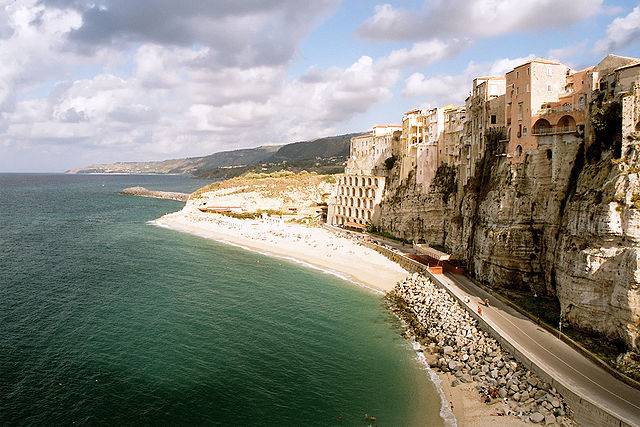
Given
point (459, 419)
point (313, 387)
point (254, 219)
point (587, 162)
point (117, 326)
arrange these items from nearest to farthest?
point (459, 419), point (313, 387), point (587, 162), point (117, 326), point (254, 219)

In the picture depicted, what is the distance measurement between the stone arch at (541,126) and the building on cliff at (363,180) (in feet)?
139

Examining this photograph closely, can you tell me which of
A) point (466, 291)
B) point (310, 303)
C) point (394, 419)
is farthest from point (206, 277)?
point (394, 419)

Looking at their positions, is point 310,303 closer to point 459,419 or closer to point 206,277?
point 206,277

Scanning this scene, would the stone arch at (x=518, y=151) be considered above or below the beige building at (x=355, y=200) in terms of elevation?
above

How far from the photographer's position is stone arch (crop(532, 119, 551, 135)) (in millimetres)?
42609

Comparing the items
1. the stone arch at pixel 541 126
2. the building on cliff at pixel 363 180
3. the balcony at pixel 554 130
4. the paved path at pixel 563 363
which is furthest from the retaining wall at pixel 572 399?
the building on cliff at pixel 363 180

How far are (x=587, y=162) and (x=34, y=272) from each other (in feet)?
203

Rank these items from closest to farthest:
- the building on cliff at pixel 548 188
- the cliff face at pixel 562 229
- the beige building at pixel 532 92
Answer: the cliff face at pixel 562 229 < the building on cliff at pixel 548 188 < the beige building at pixel 532 92

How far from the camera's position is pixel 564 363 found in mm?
29344

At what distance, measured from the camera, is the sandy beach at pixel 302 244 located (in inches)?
2335

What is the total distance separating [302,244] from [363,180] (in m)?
20.9

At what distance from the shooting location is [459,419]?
87.7 feet

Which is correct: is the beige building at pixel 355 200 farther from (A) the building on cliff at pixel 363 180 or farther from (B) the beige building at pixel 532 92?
(B) the beige building at pixel 532 92

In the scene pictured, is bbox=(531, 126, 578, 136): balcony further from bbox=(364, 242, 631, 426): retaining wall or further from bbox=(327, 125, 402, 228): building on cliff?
bbox=(327, 125, 402, 228): building on cliff
